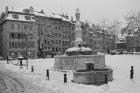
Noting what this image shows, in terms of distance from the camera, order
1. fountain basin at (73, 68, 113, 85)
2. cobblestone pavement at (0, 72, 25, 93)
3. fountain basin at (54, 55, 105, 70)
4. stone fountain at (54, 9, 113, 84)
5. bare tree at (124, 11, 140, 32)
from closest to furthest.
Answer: cobblestone pavement at (0, 72, 25, 93), fountain basin at (73, 68, 113, 85), stone fountain at (54, 9, 113, 84), fountain basin at (54, 55, 105, 70), bare tree at (124, 11, 140, 32)

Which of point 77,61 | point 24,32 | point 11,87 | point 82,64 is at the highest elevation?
point 24,32

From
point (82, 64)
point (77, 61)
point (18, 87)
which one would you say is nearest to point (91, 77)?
point (18, 87)

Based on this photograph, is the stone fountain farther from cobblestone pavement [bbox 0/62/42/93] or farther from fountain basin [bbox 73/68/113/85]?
cobblestone pavement [bbox 0/62/42/93]

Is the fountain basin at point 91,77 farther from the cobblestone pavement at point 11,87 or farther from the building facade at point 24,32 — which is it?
the building facade at point 24,32

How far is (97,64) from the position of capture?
23.1 metres

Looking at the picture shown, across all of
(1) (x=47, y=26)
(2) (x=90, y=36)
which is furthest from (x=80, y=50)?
(2) (x=90, y=36)

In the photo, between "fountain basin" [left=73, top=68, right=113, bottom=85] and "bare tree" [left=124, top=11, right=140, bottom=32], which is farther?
"bare tree" [left=124, top=11, right=140, bottom=32]

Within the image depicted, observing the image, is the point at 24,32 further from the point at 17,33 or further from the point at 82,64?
the point at 82,64

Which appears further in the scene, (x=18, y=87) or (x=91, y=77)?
(x=91, y=77)

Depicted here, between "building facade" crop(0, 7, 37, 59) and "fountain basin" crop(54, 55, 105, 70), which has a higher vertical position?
"building facade" crop(0, 7, 37, 59)

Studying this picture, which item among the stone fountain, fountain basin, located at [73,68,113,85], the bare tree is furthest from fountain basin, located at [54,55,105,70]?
the bare tree

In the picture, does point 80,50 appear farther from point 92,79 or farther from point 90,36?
point 90,36

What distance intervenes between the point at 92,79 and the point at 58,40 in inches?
2657

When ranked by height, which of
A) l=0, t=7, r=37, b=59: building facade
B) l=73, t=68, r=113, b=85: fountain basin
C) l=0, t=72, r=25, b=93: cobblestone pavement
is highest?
l=0, t=7, r=37, b=59: building facade
